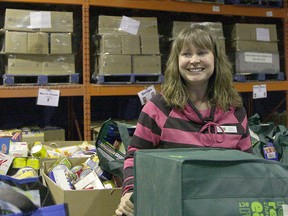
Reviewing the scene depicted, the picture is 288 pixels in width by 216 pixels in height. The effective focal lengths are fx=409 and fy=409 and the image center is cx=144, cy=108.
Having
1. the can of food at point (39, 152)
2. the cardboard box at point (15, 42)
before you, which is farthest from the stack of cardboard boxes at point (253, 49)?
the can of food at point (39, 152)

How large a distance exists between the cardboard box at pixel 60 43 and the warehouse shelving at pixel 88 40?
180mm

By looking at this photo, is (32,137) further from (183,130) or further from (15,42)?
(183,130)

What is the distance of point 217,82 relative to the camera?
1922 mm

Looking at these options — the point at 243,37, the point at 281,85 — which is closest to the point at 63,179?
the point at 243,37

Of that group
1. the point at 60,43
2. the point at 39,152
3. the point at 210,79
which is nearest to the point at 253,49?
the point at 60,43

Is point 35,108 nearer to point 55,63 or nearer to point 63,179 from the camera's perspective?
point 55,63

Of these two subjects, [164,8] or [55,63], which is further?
[164,8]

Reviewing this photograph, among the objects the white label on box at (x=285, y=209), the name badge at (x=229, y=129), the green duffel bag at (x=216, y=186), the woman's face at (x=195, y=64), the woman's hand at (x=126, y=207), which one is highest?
the woman's face at (x=195, y=64)

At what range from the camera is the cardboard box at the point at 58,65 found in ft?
12.5

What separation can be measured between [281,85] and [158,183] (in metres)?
3.86

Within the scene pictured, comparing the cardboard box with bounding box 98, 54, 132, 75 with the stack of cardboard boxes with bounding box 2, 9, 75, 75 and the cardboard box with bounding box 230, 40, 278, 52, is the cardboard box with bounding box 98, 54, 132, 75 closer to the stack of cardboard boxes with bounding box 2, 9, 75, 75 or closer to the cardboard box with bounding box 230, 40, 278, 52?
the stack of cardboard boxes with bounding box 2, 9, 75, 75

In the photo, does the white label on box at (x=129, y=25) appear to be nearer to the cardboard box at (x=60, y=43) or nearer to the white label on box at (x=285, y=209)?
the cardboard box at (x=60, y=43)

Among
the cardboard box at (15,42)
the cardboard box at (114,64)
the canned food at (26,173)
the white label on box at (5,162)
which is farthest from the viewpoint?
the cardboard box at (114,64)

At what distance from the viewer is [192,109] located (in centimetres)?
180
